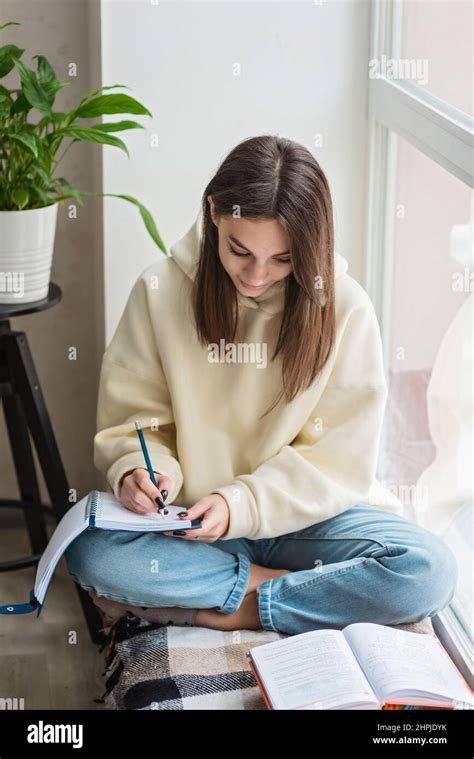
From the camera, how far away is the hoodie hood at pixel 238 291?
1.73m

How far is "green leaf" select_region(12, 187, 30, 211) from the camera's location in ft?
6.02

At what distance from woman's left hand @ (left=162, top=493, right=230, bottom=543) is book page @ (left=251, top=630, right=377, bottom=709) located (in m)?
0.20

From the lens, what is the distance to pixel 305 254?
157cm

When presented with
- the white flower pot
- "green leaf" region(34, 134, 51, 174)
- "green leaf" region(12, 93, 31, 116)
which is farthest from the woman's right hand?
"green leaf" region(12, 93, 31, 116)

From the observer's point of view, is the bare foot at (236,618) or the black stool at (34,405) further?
the black stool at (34,405)

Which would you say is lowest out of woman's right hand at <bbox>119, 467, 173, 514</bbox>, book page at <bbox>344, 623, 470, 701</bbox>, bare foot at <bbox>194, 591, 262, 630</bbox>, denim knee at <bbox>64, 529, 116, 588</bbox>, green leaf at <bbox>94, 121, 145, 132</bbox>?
bare foot at <bbox>194, 591, 262, 630</bbox>

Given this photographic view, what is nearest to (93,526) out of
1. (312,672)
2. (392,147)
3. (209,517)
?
(209,517)

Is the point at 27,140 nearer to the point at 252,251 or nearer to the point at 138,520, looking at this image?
the point at 252,251

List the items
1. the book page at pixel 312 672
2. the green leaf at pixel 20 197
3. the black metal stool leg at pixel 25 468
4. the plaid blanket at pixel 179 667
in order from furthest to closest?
the black metal stool leg at pixel 25 468, the green leaf at pixel 20 197, the plaid blanket at pixel 179 667, the book page at pixel 312 672

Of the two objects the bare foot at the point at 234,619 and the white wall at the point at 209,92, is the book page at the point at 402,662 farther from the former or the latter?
the white wall at the point at 209,92

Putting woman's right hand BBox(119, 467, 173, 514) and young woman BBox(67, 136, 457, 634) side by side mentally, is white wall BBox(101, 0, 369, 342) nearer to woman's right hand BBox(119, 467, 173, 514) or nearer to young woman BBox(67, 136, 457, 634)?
young woman BBox(67, 136, 457, 634)

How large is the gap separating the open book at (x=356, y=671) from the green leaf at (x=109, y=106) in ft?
2.92

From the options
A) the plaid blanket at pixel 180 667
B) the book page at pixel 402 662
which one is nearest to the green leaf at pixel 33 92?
the plaid blanket at pixel 180 667
